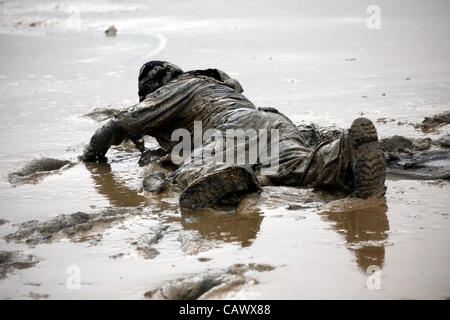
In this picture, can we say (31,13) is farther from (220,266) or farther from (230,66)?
(220,266)

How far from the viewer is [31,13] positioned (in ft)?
68.0

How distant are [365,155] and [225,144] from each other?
1.28 m

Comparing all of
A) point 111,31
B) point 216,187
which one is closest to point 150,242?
point 216,187

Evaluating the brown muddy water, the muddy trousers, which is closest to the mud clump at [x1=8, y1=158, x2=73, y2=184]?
the brown muddy water

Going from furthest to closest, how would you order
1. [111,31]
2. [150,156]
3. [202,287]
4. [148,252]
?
1. [111,31]
2. [150,156]
3. [148,252]
4. [202,287]

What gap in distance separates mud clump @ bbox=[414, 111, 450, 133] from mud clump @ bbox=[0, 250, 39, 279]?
431 cm

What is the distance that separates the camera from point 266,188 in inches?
186

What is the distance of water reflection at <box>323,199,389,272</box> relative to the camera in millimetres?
3609

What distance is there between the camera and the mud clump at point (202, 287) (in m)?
3.31

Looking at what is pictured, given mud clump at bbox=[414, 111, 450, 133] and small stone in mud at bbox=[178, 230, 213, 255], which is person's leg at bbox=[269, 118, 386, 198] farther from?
mud clump at bbox=[414, 111, 450, 133]

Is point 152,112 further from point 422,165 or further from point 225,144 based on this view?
point 422,165

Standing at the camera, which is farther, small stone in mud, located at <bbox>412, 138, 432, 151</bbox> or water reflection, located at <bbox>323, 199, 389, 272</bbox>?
small stone in mud, located at <bbox>412, 138, 432, 151</bbox>

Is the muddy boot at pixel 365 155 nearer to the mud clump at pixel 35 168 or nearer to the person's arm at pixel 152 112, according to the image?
the person's arm at pixel 152 112
